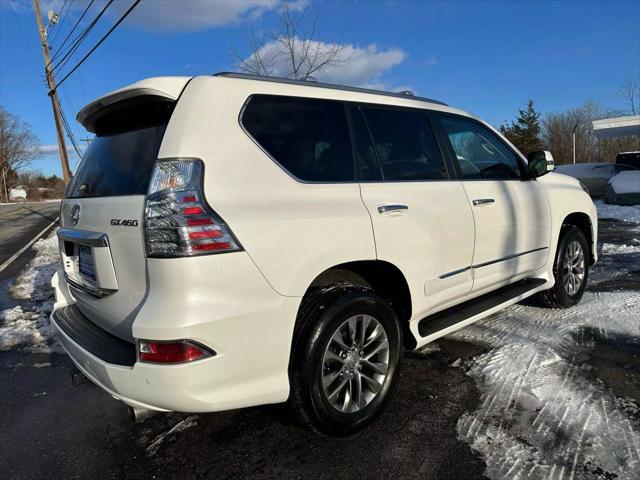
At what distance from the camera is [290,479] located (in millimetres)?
2371

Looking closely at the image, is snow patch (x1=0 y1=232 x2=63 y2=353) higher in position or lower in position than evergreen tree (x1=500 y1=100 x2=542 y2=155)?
lower

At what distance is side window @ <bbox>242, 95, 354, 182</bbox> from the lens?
2406 mm

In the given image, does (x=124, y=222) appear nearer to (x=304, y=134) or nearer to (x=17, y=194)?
(x=304, y=134)

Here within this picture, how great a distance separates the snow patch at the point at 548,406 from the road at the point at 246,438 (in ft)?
0.40

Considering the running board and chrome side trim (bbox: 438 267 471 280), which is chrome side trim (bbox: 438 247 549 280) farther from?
the running board

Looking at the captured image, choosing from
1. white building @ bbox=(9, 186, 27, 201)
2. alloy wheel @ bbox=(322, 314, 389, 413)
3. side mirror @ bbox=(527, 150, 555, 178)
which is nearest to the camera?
alloy wheel @ bbox=(322, 314, 389, 413)

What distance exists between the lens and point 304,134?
261cm

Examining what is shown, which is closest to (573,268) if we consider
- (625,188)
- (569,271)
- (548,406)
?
(569,271)

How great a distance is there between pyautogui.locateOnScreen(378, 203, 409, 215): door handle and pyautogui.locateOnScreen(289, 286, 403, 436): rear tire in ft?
1.57

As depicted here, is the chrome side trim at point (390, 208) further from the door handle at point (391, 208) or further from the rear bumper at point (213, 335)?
the rear bumper at point (213, 335)

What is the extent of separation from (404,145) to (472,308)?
51.8 inches

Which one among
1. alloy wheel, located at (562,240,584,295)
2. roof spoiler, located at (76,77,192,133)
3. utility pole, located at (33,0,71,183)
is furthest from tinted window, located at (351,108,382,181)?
utility pole, located at (33,0,71,183)

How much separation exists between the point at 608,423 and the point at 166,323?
250 cm

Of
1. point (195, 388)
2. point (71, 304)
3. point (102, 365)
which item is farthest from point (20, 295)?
point (195, 388)
